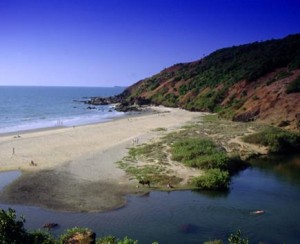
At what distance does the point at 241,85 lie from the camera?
83125mm

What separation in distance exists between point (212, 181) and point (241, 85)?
57.6m

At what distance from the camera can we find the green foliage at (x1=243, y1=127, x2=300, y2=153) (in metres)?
43.3

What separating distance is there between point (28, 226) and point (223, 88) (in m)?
71.2

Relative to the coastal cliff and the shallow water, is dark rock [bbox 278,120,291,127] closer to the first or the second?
the coastal cliff

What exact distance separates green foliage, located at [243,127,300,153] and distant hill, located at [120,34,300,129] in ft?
23.8

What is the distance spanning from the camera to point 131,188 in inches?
1150

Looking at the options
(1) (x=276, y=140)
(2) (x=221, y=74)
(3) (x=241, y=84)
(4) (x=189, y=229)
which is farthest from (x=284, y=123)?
(2) (x=221, y=74)

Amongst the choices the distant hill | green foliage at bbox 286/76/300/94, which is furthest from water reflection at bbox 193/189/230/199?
green foliage at bbox 286/76/300/94

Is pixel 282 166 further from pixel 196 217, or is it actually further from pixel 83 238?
pixel 83 238

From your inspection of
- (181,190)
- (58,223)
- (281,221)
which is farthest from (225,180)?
(58,223)

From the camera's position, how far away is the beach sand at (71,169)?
26.9 m

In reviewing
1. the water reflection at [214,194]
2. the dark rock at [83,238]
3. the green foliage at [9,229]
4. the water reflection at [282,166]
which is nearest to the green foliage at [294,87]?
the water reflection at [282,166]

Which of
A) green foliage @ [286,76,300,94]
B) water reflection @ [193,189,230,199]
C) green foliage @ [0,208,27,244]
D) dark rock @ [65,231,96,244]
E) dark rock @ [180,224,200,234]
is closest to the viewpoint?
green foliage @ [0,208,27,244]

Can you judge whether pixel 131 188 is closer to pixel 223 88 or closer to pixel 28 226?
pixel 28 226
